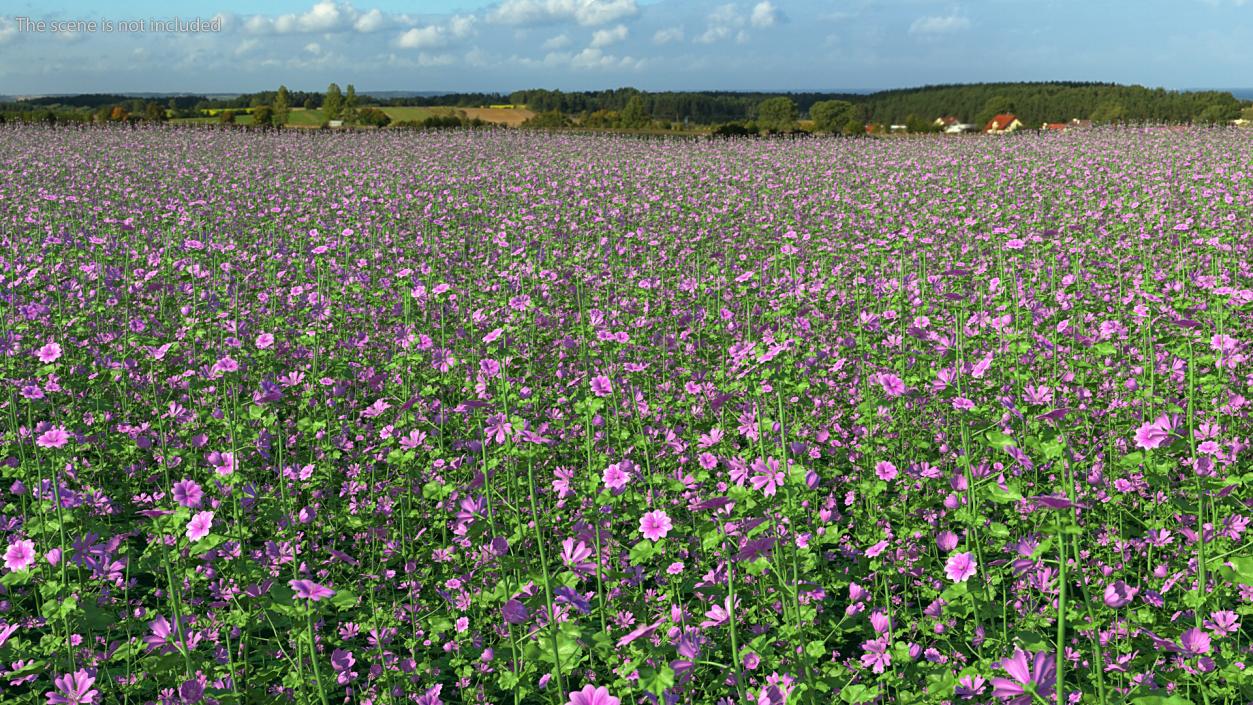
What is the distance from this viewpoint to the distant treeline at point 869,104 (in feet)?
135

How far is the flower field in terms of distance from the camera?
3.09 metres

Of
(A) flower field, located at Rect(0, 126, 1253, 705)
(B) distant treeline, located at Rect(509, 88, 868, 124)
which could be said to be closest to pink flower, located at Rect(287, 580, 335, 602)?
(A) flower field, located at Rect(0, 126, 1253, 705)

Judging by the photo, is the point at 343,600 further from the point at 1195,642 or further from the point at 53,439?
the point at 1195,642

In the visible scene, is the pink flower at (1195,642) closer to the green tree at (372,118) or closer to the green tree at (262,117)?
the green tree at (372,118)

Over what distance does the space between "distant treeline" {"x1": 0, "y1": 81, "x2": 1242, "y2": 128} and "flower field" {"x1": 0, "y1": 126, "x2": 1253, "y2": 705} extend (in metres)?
33.6

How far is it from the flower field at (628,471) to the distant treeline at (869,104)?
3357 centimetres

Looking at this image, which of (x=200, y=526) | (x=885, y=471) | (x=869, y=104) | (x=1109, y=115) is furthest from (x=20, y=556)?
(x=869, y=104)

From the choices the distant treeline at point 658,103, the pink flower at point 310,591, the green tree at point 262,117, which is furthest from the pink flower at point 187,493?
the distant treeline at point 658,103

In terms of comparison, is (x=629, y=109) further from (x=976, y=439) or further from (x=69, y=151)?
(x=976, y=439)

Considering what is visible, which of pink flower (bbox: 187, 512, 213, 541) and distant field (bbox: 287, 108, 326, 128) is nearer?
pink flower (bbox: 187, 512, 213, 541)

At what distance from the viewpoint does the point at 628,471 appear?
137 inches

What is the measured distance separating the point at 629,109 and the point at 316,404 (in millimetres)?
36778

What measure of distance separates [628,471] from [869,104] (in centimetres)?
8166

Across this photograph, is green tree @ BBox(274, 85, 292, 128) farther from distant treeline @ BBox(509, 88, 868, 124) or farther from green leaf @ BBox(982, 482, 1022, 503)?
green leaf @ BBox(982, 482, 1022, 503)
